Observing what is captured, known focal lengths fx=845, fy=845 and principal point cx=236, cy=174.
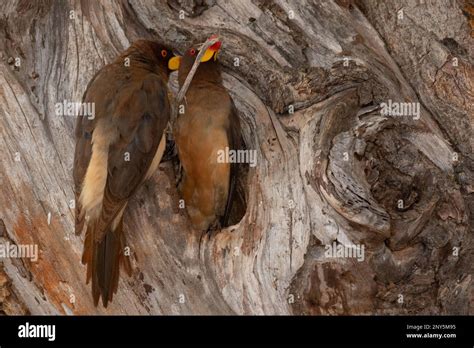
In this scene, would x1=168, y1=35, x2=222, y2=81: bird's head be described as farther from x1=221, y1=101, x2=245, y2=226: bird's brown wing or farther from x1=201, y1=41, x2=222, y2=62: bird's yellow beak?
x1=221, y1=101, x2=245, y2=226: bird's brown wing

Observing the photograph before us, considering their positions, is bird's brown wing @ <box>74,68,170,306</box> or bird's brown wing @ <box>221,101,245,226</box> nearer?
bird's brown wing @ <box>74,68,170,306</box>

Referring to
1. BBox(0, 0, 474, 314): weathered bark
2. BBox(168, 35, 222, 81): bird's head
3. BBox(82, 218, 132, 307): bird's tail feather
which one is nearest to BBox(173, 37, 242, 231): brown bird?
BBox(168, 35, 222, 81): bird's head

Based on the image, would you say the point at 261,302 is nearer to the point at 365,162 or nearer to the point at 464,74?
the point at 365,162

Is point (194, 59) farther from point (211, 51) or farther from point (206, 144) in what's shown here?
point (206, 144)

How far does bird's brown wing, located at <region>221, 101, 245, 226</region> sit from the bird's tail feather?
2.67 ft

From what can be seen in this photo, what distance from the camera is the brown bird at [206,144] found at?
5.11 metres

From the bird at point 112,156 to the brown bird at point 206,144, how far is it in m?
0.31

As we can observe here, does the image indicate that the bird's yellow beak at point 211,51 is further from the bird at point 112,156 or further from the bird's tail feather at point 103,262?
the bird's tail feather at point 103,262

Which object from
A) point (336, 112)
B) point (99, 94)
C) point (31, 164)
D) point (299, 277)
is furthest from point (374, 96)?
point (31, 164)

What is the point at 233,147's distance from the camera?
5.05 metres

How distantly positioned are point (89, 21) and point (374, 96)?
6.02 feet

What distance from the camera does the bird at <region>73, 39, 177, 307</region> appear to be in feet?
15.0

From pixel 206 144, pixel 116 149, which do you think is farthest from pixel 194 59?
pixel 116 149

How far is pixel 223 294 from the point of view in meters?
4.76
